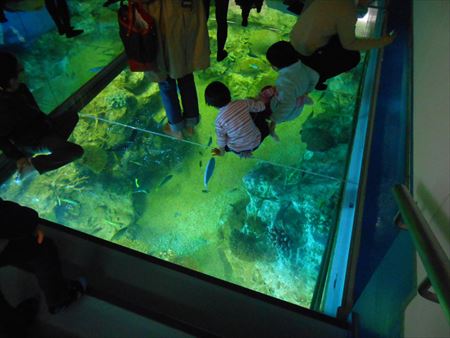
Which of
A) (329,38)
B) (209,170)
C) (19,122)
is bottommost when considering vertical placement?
(209,170)

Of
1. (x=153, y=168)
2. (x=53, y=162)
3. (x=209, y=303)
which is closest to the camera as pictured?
(x=209, y=303)

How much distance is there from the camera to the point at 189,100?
2.59m

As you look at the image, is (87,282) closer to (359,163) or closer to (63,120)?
(63,120)

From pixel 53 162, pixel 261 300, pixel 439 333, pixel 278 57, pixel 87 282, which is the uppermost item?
pixel 278 57

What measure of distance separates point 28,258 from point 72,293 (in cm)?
A: 35

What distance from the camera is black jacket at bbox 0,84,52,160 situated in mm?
2084

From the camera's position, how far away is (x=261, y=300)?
6.61 ft

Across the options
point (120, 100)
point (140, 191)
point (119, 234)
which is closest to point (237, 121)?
point (140, 191)

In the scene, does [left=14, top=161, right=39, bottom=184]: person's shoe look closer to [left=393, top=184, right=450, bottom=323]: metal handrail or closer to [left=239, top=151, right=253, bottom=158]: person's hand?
[left=239, top=151, right=253, bottom=158]: person's hand

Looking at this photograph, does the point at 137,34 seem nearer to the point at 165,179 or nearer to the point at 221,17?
the point at 221,17

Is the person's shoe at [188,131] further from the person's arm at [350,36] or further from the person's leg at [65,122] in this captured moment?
the person's arm at [350,36]

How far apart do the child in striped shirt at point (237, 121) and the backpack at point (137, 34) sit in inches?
17.8

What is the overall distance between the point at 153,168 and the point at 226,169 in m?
0.71

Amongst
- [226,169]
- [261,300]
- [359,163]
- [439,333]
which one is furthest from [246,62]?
[439,333]
